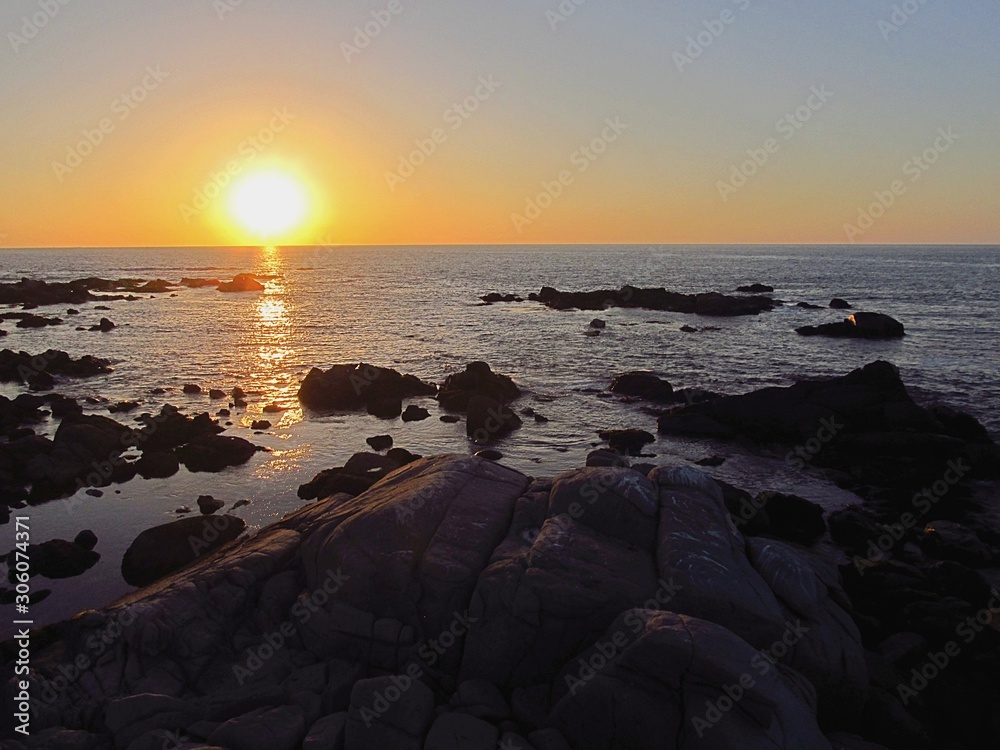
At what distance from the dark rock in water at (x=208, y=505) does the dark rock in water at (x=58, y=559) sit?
385 cm

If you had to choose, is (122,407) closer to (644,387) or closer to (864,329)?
(644,387)

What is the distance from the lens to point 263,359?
54000 mm

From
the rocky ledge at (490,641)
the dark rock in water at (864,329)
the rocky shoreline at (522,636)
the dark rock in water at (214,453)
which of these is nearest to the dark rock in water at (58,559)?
the rocky shoreline at (522,636)

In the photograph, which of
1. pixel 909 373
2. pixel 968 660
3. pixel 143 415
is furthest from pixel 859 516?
pixel 143 415

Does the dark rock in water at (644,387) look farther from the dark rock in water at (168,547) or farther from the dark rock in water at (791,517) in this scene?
the dark rock in water at (168,547)

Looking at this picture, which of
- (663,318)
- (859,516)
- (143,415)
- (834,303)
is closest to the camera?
(859,516)

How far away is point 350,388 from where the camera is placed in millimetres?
38875

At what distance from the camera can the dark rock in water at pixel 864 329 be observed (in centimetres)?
6338

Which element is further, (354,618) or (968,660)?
(968,660)

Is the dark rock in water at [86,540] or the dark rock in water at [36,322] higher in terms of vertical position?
the dark rock in water at [86,540]

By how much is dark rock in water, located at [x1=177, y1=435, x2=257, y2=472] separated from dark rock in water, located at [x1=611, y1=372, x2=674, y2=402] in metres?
22.6

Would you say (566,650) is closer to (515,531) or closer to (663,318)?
(515,531)

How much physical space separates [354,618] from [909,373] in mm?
46772

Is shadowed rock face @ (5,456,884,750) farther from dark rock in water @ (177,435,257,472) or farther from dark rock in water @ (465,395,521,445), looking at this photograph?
dark rock in water @ (465,395,521,445)
